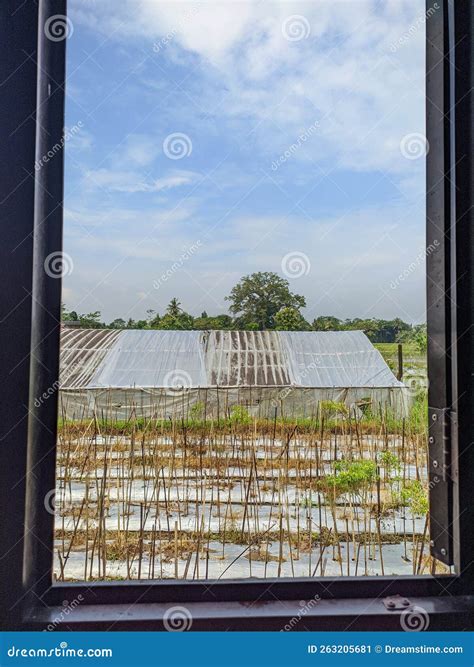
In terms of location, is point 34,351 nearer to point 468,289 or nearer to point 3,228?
point 3,228

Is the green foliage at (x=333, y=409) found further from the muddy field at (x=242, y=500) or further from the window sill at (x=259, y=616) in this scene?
the window sill at (x=259, y=616)

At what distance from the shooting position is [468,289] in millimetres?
727

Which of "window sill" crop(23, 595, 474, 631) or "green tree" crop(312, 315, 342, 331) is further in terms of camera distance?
"green tree" crop(312, 315, 342, 331)

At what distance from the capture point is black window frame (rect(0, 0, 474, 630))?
65cm

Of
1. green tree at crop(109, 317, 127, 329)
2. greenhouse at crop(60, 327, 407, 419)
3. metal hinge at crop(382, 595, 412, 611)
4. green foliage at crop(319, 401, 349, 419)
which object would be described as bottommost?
metal hinge at crop(382, 595, 412, 611)

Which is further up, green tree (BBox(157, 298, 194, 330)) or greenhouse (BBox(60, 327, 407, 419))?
green tree (BBox(157, 298, 194, 330))

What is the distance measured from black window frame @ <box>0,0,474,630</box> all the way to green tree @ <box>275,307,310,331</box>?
0.70ft

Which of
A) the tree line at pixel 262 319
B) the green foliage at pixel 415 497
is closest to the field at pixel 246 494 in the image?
the green foliage at pixel 415 497

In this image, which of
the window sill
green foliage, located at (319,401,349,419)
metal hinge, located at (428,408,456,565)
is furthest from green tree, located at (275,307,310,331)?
the window sill

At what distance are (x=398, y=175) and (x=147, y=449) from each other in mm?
678

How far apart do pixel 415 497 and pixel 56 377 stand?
2.08 ft

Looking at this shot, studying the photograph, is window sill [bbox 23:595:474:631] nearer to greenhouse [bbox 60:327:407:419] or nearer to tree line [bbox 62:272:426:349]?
greenhouse [bbox 60:327:407:419]

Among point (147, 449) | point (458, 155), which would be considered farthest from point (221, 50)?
point (147, 449)

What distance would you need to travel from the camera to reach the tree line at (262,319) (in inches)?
30.7
